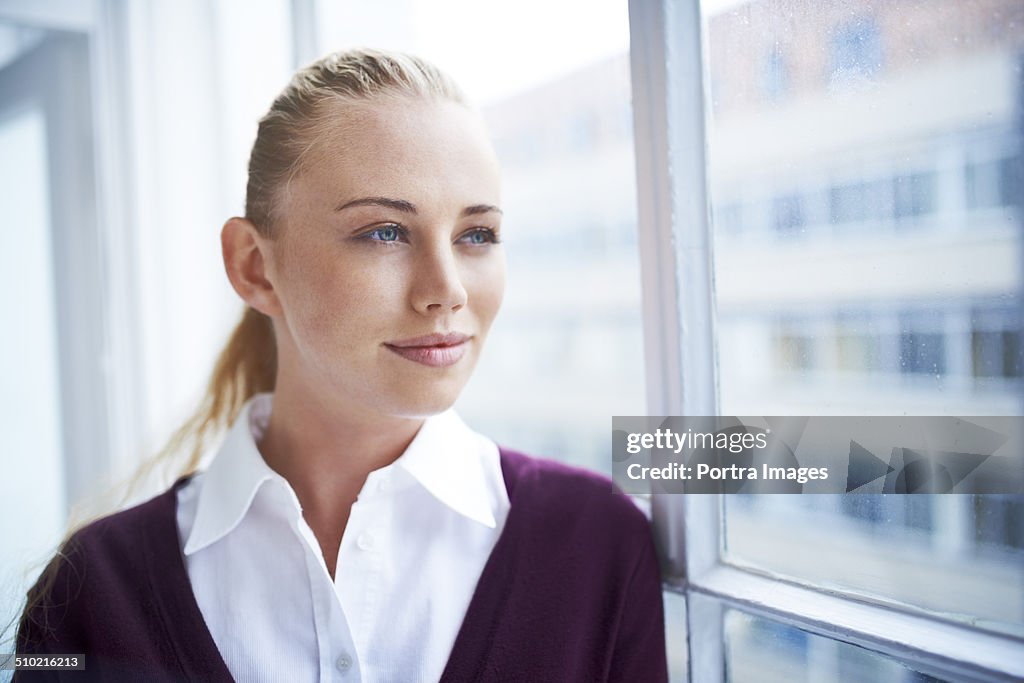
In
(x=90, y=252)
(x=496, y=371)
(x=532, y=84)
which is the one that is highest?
(x=532, y=84)

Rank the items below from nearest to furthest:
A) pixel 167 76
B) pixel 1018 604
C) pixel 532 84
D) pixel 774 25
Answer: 1. pixel 1018 604
2. pixel 774 25
3. pixel 532 84
4. pixel 167 76

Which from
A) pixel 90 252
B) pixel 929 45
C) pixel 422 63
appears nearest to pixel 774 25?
pixel 929 45

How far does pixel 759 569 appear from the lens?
34.9 inches

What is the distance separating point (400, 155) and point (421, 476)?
1.28ft

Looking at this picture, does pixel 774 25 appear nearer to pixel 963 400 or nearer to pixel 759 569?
pixel 963 400

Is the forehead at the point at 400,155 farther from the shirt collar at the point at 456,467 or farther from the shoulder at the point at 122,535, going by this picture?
the shoulder at the point at 122,535

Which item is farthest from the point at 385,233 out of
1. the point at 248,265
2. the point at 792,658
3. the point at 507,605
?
the point at 792,658

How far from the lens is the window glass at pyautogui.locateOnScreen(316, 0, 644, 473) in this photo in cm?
112

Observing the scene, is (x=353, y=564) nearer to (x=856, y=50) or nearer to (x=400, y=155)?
(x=400, y=155)

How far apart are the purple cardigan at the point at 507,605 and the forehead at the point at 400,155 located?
1.29 ft

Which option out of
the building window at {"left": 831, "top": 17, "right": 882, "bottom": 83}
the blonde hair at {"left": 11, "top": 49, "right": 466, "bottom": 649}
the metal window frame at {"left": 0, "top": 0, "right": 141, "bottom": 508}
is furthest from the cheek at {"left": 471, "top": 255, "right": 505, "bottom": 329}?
the metal window frame at {"left": 0, "top": 0, "right": 141, "bottom": 508}

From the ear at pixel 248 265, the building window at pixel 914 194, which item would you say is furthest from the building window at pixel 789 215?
the ear at pixel 248 265

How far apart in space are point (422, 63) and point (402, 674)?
74cm

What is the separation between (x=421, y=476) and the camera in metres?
0.90
